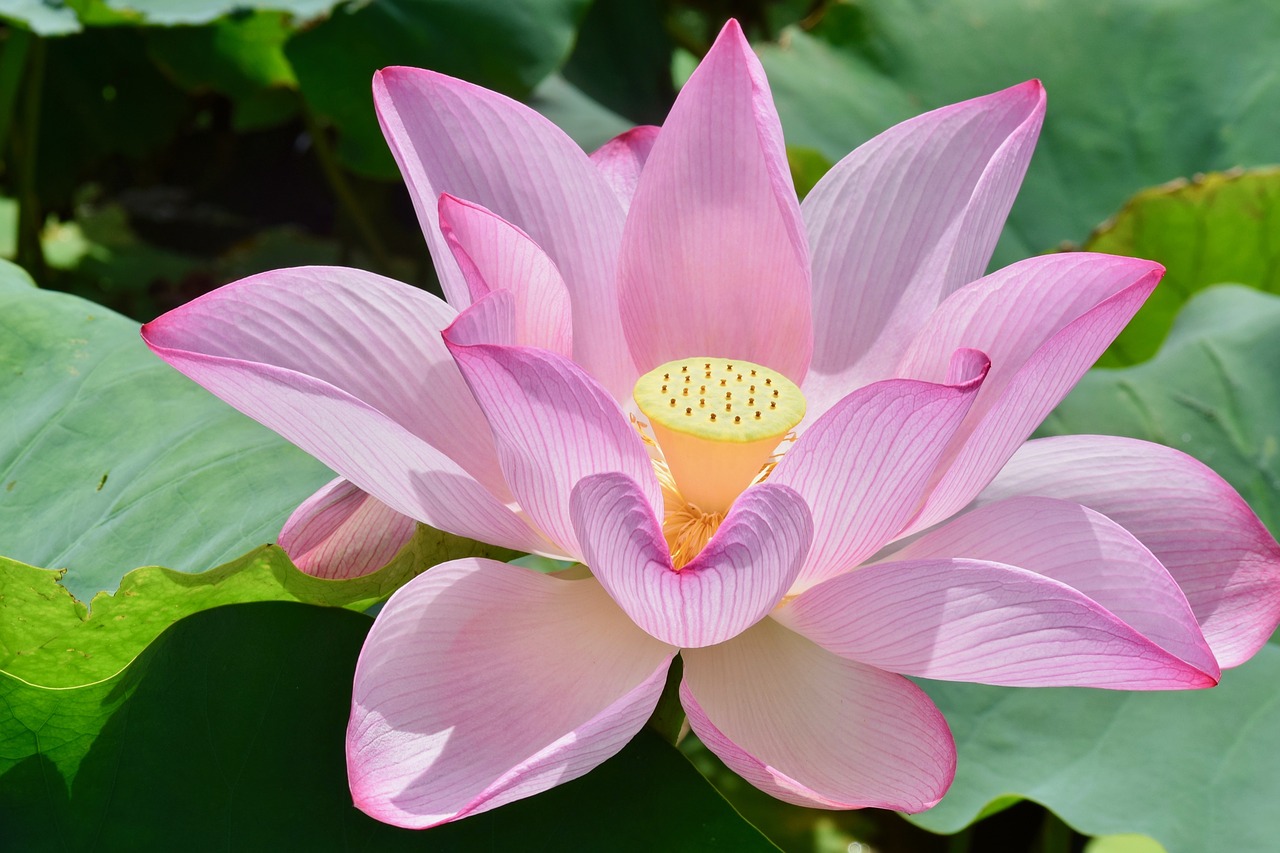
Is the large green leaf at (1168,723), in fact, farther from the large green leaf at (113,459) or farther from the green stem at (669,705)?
the large green leaf at (113,459)

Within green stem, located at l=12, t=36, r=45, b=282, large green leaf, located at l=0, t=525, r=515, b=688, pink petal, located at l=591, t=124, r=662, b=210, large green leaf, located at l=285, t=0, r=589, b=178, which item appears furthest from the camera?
green stem, located at l=12, t=36, r=45, b=282

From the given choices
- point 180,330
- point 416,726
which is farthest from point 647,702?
point 180,330

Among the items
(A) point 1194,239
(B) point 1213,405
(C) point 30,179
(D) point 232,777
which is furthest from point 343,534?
(C) point 30,179

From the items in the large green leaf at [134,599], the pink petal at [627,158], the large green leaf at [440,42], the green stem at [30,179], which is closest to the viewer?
the large green leaf at [134,599]

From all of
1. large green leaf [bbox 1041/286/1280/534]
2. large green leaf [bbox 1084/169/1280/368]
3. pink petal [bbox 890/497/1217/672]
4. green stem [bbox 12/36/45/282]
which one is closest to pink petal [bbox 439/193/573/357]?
pink petal [bbox 890/497/1217/672]

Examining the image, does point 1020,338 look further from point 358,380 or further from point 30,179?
point 30,179

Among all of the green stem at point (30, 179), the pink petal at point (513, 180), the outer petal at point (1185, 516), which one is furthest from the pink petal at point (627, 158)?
the green stem at point (30, 179)

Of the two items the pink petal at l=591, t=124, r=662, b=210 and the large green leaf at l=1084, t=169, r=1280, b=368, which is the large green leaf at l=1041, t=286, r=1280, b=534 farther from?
the pink petal at l=591, t=124, r=662, b=210
